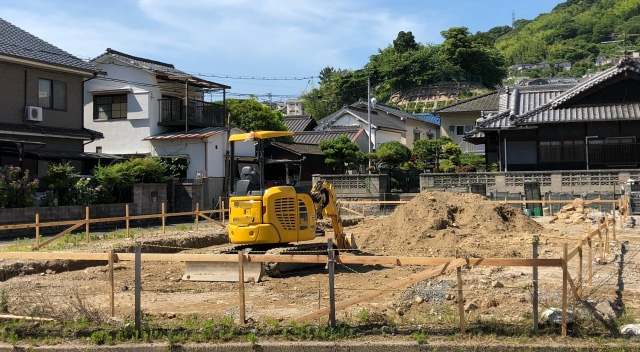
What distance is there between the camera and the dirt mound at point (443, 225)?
58.9 feet

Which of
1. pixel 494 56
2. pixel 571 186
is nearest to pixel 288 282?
pixel 571 186

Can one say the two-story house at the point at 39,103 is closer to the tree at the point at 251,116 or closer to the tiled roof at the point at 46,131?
the tiled roof at the point at 46,131

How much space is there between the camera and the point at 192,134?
35.1 meters

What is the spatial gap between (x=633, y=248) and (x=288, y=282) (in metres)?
9.50

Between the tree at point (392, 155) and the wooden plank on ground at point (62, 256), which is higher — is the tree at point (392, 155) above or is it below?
above

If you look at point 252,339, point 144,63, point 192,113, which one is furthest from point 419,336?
point 144,63

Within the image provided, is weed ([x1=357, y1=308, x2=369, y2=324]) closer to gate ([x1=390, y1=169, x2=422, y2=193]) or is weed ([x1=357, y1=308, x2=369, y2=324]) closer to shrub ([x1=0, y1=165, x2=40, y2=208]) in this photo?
shrub ([x1=0, y1=165, x2=40, y2=208])

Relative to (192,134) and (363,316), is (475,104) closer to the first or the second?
(192,134)

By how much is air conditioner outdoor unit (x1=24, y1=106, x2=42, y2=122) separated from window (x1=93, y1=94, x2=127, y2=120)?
29.4ft

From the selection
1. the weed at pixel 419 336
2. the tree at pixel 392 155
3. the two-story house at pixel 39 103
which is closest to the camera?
the weed at pixel 419 336

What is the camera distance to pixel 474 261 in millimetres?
8211

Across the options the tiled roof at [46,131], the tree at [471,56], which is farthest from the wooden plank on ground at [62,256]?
the tree at [471,56]

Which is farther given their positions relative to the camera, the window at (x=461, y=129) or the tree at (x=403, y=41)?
the tree at (x=403, y=41)

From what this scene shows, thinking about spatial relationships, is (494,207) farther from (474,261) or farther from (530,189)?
(474,261)
